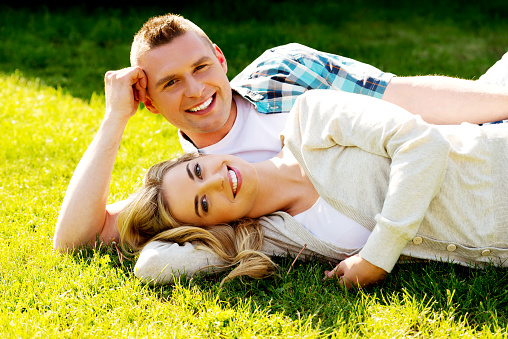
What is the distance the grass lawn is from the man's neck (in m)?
0.71

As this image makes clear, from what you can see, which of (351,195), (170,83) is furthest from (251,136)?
(351,195)

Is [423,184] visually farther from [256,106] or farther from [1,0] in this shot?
[1,0]

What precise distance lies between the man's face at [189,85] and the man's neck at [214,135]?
55 mm

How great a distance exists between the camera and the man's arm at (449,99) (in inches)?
144

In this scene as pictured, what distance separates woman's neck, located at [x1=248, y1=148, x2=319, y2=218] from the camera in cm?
350

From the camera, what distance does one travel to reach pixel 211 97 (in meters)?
4.07

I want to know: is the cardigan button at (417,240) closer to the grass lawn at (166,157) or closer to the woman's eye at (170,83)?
the grass lawn at (166,157)

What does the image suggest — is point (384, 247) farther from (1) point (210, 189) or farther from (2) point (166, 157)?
(2) point (166, 157)

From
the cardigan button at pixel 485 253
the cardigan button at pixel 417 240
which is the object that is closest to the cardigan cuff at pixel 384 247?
the cardigan button at pixel 417 240

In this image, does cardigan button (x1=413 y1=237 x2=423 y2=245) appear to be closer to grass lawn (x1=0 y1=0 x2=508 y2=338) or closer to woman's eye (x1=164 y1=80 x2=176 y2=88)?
grass lawn (x1=0 y1=0 x2=508 y2=338)

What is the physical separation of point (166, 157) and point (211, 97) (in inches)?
48.2

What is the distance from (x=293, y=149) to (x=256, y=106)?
93 cm

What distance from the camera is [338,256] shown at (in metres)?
3.31

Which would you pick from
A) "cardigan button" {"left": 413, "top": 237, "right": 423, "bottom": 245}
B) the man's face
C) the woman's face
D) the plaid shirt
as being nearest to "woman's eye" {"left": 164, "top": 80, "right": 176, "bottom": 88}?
the man's face
